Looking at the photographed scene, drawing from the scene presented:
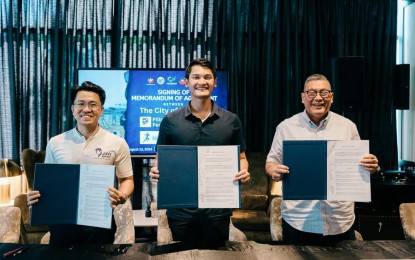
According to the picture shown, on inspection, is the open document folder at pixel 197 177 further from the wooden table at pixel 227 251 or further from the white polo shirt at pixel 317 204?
the white polo shirt at pixel 317 204

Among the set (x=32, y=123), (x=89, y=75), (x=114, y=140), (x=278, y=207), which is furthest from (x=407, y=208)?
(x=32, y=123)

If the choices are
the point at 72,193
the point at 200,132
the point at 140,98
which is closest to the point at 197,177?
the point at 200,132

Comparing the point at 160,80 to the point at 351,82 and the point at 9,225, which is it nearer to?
the point at 351,82

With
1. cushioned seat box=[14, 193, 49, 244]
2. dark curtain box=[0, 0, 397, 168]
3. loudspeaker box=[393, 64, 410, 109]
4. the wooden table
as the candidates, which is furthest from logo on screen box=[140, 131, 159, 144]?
loudspeaker box=[393, 64, 410, 109]

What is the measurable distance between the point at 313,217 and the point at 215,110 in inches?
33.7

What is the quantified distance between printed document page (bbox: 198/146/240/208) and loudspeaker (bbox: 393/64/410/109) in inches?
127

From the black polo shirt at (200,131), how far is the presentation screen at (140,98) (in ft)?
6.67

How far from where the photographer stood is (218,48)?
498 centimetres

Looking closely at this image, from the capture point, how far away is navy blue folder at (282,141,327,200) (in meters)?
2.23

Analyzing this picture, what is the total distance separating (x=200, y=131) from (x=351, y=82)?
8.14ft

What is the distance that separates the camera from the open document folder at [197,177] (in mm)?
2166

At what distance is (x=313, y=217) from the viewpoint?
245 centimetres

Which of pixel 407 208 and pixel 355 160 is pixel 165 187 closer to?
pixel 355 160

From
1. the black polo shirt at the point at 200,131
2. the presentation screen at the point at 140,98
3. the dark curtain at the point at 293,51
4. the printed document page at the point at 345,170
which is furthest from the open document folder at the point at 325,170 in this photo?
the dark curtain at the point at 293,51
